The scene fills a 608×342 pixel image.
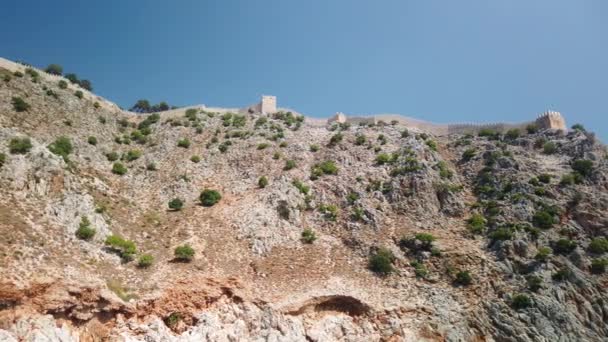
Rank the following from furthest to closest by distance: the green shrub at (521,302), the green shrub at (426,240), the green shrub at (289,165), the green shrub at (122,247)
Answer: the green shrub at (289,165), the green shrub at (426,240), the green shrub at (521,302), the green shrub at (122,247)

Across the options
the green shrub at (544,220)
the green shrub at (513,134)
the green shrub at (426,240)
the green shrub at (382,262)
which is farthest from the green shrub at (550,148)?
the green shrub at (382,262)

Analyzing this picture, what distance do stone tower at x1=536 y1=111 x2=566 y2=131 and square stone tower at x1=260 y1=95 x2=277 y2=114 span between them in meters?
32.8

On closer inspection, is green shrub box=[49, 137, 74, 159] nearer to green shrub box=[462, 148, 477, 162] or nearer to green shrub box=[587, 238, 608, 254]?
green shrub box=[462, 148, 477, 162]

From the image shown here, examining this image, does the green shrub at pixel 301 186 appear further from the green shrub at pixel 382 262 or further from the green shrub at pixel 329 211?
the green shrub at pixel 382 262

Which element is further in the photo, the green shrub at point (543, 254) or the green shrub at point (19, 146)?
the green shrub at point (543, 254)

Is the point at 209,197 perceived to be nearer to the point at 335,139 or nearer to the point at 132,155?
the point at 132,155

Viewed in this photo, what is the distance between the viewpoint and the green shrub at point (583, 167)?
44.2 metres

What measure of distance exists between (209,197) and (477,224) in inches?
875

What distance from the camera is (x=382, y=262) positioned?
1378 inches

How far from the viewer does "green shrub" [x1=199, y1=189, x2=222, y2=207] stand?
39.8 m

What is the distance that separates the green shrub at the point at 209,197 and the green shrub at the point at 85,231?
10436 mm

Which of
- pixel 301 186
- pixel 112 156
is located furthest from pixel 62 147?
pixel 301 186

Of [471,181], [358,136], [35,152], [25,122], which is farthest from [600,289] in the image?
[25,122]

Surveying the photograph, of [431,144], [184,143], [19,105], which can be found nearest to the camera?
[19,105]
